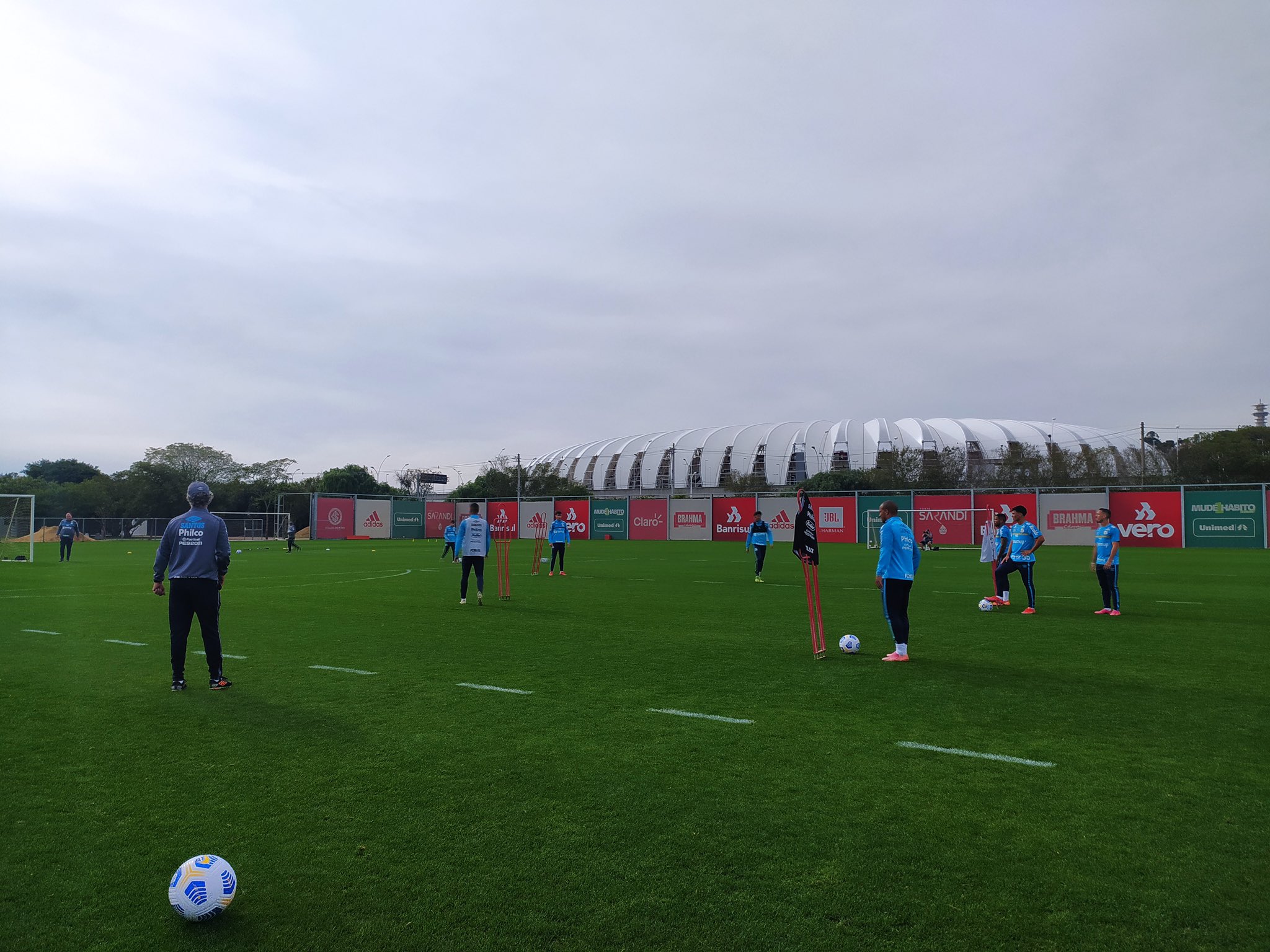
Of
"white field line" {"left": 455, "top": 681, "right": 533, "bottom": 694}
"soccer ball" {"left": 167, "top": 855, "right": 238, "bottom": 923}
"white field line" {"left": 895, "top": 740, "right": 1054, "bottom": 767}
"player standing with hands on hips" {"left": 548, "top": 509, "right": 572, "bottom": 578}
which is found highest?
"player standing with hands on hips" {"left": 548, "top": 509, "right": 572, "bottom": 578}

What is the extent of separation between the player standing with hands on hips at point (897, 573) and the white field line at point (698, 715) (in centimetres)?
338

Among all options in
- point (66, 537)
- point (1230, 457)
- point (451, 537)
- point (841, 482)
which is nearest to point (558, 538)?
point (451, 537)

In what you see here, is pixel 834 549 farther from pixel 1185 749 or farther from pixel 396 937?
pixel 396 937

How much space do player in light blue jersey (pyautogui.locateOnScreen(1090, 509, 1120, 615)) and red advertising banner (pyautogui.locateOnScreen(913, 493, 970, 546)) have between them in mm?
30706

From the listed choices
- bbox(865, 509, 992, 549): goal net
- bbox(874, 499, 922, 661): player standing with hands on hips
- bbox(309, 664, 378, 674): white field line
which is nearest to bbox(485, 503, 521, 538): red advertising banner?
bbox(865, 509, 992, 549): goal net

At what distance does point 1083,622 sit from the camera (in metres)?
13.5

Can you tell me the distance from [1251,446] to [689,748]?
74615 millimetres

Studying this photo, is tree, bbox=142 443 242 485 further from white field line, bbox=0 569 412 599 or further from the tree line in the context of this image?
white field line, bbox=0 569 412 599

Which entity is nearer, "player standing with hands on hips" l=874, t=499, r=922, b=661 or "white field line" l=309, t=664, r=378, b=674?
"white field line" l=309, t=664, r=378, b=674

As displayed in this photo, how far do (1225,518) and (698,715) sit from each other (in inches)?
1691

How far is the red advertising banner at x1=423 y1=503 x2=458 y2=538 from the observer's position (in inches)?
2447

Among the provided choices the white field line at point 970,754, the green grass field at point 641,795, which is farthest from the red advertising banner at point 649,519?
the white field line at point 970,754

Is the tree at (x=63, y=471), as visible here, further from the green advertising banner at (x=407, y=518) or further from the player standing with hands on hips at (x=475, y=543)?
the player standing with hands on hips at (x=475, y=543)

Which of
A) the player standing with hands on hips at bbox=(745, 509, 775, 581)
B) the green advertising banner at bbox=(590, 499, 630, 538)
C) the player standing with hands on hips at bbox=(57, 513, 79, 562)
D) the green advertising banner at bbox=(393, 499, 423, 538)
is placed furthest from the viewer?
the green advertising banner at bbox=(393, 499, 423, 538)
